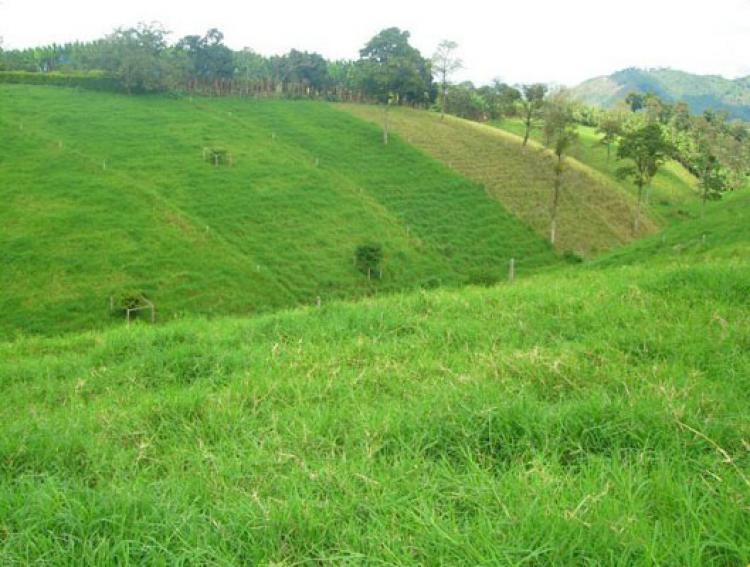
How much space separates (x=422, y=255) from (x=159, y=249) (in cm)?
2167

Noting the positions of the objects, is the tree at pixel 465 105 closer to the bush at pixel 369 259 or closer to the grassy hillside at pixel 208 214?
the grassy hillside at pixel 208 214

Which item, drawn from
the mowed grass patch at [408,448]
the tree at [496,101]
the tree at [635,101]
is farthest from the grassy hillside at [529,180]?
the tree at [635,101]

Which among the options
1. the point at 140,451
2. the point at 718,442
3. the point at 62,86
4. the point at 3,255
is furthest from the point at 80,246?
the point at 62,86

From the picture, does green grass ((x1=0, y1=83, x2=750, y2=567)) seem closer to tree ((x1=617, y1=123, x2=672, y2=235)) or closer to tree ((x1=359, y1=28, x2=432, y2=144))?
tree ((x1=617, y1=123, x2=672, y2=235))

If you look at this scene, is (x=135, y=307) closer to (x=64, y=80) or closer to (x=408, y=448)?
(x=408, y=448)

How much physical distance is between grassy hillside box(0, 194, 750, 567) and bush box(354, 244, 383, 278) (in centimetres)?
3479

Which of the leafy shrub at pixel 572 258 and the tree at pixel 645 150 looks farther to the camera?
the tree at pixel 645 150

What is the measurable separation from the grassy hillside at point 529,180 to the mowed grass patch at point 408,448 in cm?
5051

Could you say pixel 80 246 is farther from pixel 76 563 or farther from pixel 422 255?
pixel 76 563

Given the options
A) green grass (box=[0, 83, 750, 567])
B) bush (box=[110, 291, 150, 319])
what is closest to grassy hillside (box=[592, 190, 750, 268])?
green grass (box=[0, 83, 750, 567])

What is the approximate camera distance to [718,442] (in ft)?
12.8

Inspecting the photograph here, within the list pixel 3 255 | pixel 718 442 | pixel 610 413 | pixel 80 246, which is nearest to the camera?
pixel 718 442

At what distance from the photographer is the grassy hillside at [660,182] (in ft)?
226

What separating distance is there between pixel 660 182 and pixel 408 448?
88.2m
